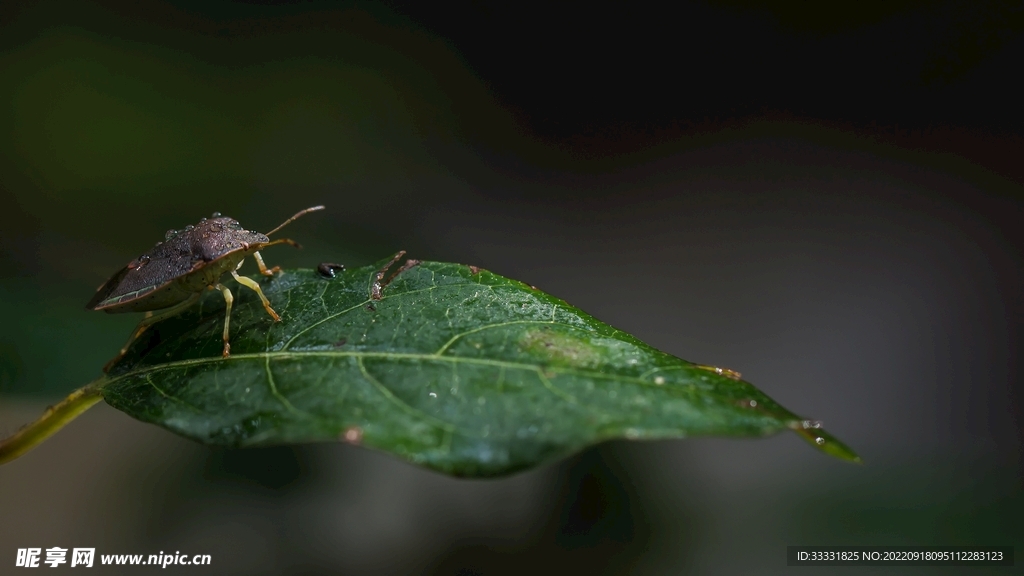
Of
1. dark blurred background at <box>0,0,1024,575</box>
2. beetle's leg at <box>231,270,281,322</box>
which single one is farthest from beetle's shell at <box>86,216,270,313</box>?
dark blurred background at <box>0,0,1024,575</box>

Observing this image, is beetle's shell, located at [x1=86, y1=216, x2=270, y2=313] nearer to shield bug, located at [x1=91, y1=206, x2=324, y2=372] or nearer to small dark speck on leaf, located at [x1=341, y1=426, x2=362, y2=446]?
shield bug, located at [x1=91, y1=206, x2=324, y2=372]

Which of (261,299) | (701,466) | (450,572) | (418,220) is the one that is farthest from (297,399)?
(418,220)

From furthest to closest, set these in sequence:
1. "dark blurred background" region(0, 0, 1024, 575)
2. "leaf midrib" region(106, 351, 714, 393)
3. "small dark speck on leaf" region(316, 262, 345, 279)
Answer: "dark blurred background" region(0, 0, 1024, 575) < "small dark speck on leaf" region(316, 262, 345, 279) < "leaf midrib" region(106, 351, 714, 393)

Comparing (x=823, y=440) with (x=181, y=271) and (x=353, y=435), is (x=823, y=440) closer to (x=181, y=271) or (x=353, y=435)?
(x=353, y=435)

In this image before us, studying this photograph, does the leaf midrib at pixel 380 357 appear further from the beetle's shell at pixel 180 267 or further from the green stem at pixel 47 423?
the beetle's shell at pixel 180 267

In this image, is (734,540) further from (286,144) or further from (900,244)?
(286,144)

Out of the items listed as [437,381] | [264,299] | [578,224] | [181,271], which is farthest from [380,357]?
[578,224]
